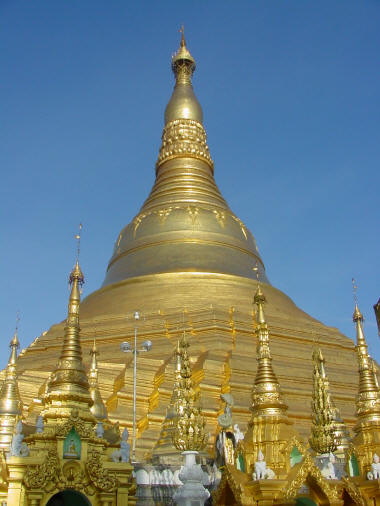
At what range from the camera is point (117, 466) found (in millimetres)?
9180

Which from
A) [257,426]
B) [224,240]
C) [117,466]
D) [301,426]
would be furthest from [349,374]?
[117,466]

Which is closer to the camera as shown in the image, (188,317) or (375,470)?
(375,470)

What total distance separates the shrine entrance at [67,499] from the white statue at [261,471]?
261 cm

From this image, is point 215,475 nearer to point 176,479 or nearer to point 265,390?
point 176,479

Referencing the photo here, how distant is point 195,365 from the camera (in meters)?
17.7

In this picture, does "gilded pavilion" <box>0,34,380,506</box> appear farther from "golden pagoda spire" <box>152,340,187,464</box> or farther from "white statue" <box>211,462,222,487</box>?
"white statue" <box>211,462,222,487</box>

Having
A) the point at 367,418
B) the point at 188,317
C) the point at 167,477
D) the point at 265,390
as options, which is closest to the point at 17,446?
the point at 167,477

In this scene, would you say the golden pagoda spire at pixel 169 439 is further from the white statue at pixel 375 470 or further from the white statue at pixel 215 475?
the white statue at pixel 375 470

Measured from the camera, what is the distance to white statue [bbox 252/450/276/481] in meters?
8.80

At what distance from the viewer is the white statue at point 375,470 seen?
394 inches

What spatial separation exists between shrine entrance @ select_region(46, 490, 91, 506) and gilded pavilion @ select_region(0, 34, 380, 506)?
0.38 m

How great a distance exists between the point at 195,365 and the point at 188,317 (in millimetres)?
2758

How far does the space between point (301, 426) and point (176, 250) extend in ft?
32.7

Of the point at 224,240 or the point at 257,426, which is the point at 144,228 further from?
the point at 257,426
